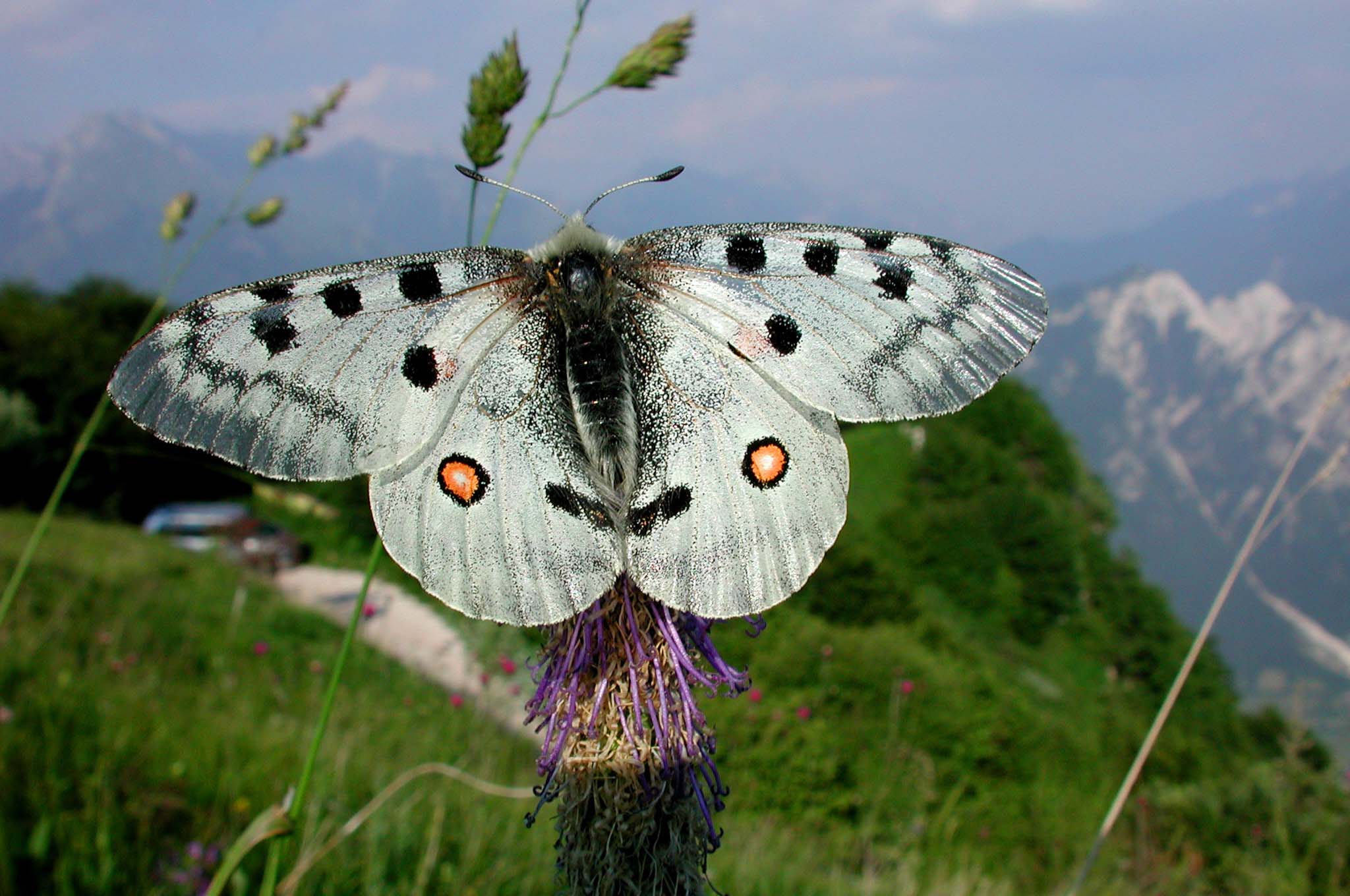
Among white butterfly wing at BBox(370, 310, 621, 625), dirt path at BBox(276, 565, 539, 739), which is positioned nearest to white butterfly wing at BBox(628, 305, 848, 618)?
white butterfly wing at BBox(370, 310, 621, 625)

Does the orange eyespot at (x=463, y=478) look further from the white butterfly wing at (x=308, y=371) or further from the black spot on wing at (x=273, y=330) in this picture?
the black spot on wing at (x=273, y=330)

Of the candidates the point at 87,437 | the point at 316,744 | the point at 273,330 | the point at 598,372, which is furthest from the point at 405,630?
the point at 598,372

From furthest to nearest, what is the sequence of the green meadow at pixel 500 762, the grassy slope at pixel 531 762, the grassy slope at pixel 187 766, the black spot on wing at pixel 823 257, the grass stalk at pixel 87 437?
the grassy slope at pixel 531 762
the green meadow at pixel 500 762
the grassy slope at pixel 187 766
the grass stalk at pixel 87 437
the black spot on wing at pixel 823 257

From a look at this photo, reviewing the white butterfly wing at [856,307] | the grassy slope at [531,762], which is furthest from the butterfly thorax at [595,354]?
the grassy slope at [531,762]

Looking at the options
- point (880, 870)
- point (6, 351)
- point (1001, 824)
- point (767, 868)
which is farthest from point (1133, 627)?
point (6, 351)

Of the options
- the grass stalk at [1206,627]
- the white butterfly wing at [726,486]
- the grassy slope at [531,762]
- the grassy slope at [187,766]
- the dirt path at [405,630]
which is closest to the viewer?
the white butterfly wing at [726,486]

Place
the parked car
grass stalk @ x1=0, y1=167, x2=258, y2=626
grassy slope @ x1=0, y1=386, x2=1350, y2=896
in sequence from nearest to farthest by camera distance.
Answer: grass stalk @ x1=0, y1=167, x2=258, y2=626 → grassy slope @ x1=0, y1=386, x2=1350, y2=896 → the parked car

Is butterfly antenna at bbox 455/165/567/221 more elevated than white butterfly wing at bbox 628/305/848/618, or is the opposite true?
butterfly antenna at bbox 455/165/567/221

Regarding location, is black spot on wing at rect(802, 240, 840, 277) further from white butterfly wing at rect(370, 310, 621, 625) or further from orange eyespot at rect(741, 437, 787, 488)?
white butterfly wing at rect(370, 310, 621, 625)
